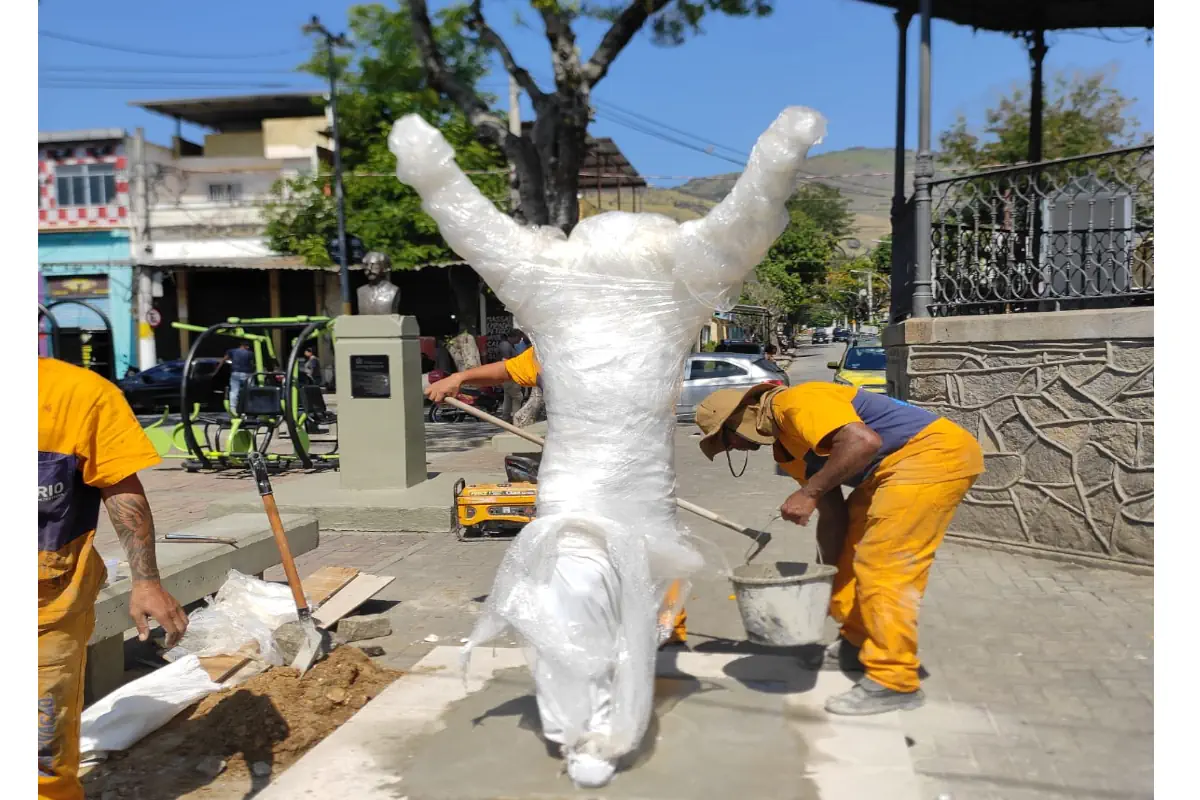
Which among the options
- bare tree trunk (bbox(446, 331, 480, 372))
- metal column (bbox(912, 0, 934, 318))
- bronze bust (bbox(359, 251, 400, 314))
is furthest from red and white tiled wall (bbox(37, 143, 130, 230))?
metal column (bbox(912, 0, 934, 318))

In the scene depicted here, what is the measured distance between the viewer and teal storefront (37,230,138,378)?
1123 inches

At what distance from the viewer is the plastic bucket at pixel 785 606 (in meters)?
3.42

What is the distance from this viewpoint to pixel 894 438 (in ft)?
12.5

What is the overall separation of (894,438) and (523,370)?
1.52m

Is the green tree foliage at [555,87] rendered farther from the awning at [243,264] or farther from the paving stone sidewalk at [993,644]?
the awning at [243,264]

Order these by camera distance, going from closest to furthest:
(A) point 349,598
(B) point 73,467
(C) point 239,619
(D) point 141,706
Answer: (B) point 73,467 → (D) point 141,706 → (C) point 239,619 → (A) point 349,598

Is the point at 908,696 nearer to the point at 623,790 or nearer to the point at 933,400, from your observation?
the point at 623,790

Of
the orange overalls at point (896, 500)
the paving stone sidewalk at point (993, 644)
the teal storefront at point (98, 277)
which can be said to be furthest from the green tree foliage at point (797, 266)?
the orange overalls at point (896, 500)

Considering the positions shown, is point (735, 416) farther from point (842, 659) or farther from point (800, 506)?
point (842, 659)

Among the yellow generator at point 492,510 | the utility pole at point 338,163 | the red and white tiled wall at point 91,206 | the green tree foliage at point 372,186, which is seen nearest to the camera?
the yellow generator at point 492,510

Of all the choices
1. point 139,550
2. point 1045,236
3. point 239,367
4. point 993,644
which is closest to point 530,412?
point 239,367

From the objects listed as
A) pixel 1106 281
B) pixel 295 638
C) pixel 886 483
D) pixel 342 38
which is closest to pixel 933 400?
pixel 1106 281

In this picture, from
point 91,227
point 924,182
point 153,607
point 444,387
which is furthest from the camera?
point 91,227

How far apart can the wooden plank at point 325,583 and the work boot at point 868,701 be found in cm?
262
